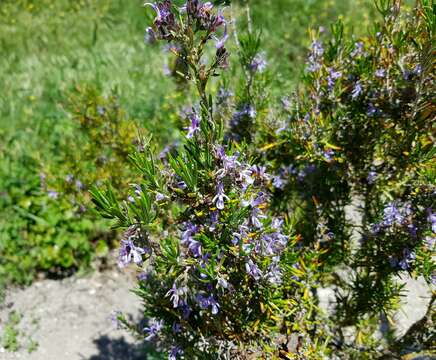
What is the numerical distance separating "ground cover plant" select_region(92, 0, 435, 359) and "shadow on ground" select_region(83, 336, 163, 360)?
41.1 inches

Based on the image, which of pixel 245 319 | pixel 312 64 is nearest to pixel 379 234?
pixel 245 319

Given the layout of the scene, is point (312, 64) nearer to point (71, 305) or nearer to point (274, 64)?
point (71, 305)

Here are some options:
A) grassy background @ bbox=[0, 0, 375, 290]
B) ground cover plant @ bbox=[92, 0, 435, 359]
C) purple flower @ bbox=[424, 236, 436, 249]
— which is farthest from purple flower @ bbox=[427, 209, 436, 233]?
grassy background @ bbox=[0, 0, 375, 290]

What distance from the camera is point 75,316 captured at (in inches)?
138

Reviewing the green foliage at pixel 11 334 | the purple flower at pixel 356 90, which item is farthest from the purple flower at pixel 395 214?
the green foliage at pixel 11 334

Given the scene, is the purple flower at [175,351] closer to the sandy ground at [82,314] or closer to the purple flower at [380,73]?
the sandy ground at [82,314]

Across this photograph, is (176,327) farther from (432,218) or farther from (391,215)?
(432,218)

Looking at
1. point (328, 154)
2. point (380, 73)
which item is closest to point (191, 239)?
point (328, 154)

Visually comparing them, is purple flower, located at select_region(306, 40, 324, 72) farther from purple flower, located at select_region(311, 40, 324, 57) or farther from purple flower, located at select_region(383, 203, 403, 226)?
purple flower, located at select_region(383, 203, 403, 226)

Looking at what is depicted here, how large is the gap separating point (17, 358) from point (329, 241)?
222 centimetres

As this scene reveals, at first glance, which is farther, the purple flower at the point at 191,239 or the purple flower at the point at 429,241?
the purple flower at the point at 429,241

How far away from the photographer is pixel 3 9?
7504mm

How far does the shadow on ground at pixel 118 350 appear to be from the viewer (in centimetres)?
318

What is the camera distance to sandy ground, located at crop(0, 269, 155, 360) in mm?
3197
